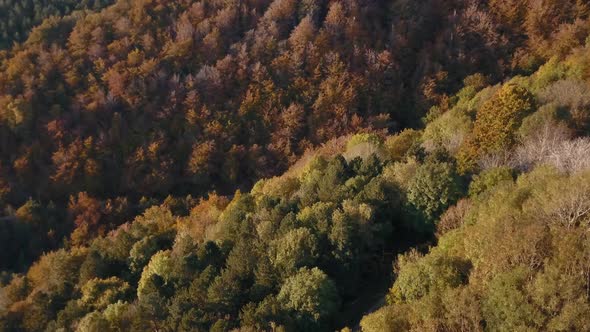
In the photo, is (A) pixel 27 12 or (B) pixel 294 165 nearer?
(B) pixel 294 165

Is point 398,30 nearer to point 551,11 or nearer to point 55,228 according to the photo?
point 551,11

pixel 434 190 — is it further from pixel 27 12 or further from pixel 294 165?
pixel 27 12

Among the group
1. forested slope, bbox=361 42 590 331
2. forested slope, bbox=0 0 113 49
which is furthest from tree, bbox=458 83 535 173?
forested slope, bbox=0 0 113 49

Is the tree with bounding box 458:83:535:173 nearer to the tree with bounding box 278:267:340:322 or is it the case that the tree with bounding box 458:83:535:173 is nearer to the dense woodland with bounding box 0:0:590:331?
the dense woodland with bounding box 0:0:590:331

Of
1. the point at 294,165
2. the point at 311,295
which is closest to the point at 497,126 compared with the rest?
the point at 311,295

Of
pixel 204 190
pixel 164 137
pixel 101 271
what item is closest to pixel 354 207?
pixel 101 271

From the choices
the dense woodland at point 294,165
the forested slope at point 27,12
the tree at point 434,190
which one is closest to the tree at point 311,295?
the dense woodland at point 294,165

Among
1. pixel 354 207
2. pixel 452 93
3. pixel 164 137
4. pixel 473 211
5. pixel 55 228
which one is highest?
pixel 473 211

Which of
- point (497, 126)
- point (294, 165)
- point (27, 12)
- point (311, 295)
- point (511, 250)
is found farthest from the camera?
point (27, 12)
